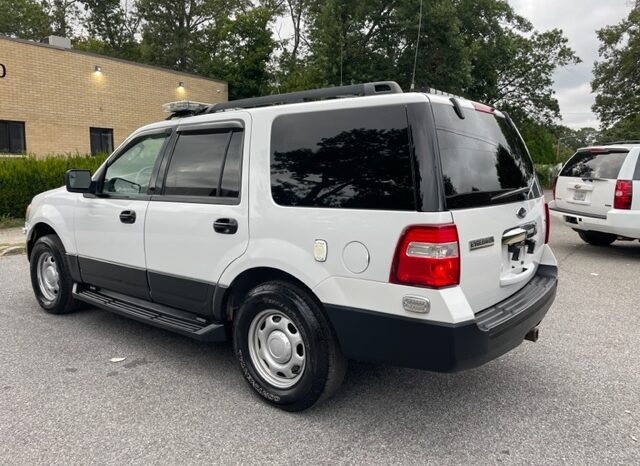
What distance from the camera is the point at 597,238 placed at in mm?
9219

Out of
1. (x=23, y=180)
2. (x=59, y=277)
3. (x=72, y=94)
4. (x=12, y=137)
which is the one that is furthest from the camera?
(x=72, y=94)

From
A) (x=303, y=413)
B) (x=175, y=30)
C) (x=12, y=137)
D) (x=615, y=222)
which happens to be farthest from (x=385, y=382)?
(x=175, y=30)

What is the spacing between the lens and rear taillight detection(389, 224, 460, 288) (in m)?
2.53

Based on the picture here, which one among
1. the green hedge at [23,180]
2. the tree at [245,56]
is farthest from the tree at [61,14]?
the green hedge at [23,180]

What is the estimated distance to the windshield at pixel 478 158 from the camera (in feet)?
8.85

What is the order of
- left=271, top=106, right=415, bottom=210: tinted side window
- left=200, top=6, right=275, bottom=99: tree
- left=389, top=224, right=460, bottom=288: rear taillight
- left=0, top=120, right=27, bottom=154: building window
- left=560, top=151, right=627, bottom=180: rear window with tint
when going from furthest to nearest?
left=200, top=6, right=275, bottom=99: tree
left=0, top=120, right=27, bottom=154: building window
left=560, top=151, right=627, bottom=180: rear window with tint
left=271, top=106, right=415, bottom=210: tinted side window
left=389, top=224, right=460, bottom=288: rear taillight

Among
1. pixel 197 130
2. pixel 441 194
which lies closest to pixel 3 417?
pixel 197 130

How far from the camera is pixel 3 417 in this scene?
9.86 ft

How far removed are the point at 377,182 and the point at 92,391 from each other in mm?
2405

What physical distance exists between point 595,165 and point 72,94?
15394mm

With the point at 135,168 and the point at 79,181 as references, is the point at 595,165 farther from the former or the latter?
the point at 79,181

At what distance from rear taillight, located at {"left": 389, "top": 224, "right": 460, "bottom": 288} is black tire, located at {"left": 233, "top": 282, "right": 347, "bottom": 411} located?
62 centimetres

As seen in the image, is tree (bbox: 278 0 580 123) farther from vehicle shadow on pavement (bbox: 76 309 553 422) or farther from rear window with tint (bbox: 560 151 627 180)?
vehicle shadow on pavement (bbox: 76 309 553 422)

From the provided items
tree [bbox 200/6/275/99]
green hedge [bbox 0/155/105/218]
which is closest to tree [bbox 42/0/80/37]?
tree [bbox 200/6/275/99]
